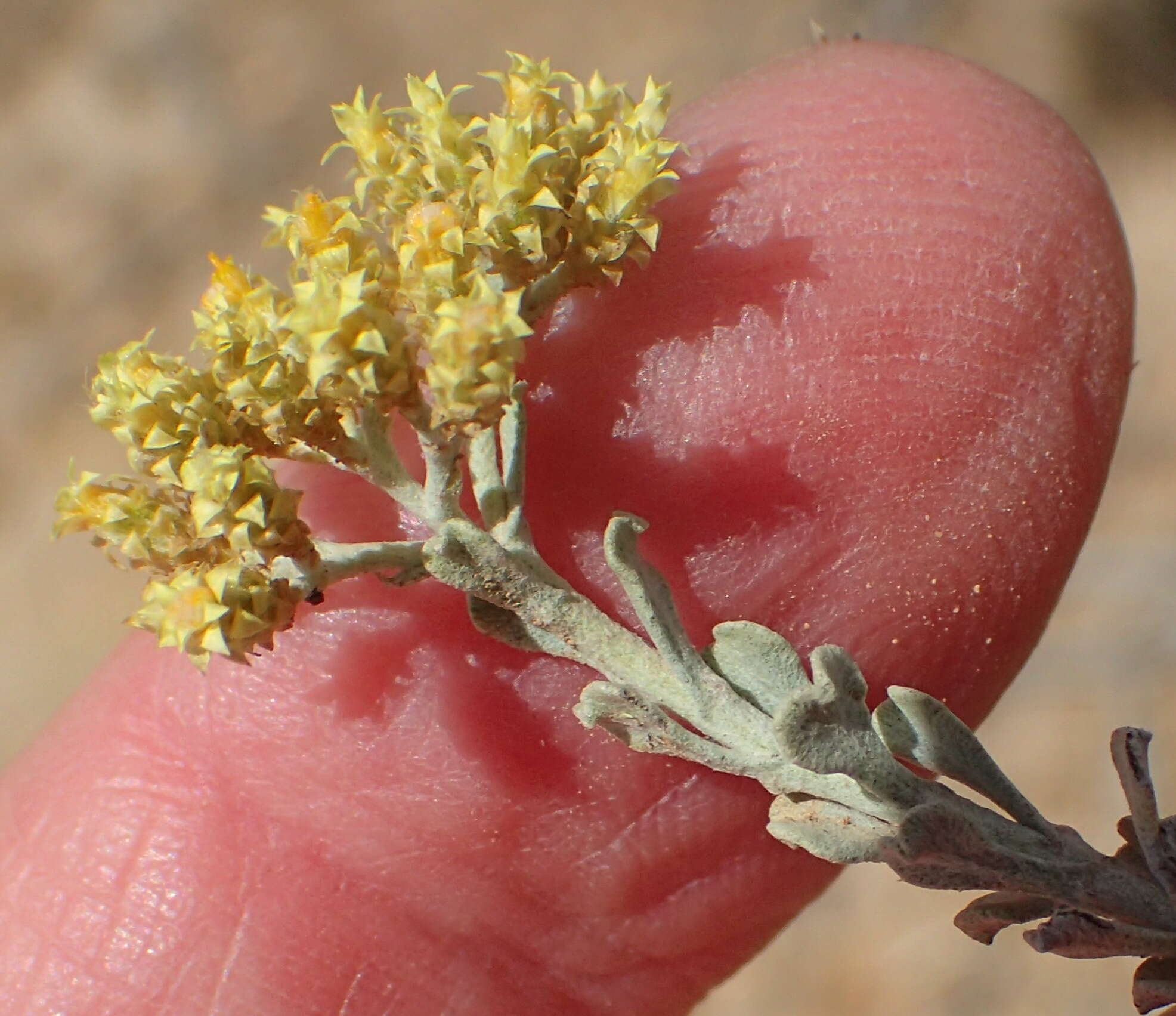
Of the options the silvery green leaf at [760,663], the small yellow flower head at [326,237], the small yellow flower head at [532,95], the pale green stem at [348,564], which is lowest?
the silvery green leaf at [760,663]

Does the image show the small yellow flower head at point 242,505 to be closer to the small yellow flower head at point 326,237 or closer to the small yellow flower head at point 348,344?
the small yellow flower head at point 348,344

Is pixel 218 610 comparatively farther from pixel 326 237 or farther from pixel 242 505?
pixel 326 237

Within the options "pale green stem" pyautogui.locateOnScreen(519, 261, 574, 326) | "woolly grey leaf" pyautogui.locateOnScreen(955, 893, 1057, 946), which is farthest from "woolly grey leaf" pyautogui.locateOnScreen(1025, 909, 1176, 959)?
"pale green stem" pyautogui.locateOnScreen(519, 261, 574, 326)

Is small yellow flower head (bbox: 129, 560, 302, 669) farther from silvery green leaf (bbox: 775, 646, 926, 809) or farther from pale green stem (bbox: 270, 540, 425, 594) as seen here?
silvery green leaf (bbox: 775, 646, 926, 809)

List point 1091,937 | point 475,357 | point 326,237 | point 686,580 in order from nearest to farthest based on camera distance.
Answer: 1. point 475,357
2. point 1091,937
3. point 326,237
4. point 686,580

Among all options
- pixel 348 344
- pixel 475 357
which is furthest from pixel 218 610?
pixel 475 357

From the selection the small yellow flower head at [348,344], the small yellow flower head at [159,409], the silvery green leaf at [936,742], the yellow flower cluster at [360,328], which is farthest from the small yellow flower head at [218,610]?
the silvery green leaf at [936,742]
